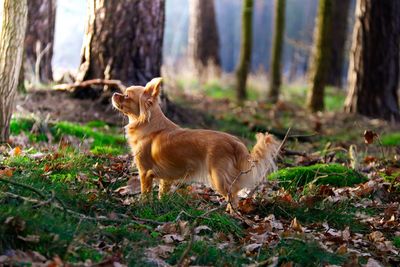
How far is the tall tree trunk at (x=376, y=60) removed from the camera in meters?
15.2

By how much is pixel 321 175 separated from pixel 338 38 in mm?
15724

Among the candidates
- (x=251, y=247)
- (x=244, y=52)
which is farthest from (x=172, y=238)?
(x=244, y=52)

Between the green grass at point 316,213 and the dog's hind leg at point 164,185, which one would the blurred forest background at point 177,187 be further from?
the dog's hind leg at point 164,185

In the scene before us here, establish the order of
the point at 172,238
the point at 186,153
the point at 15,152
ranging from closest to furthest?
1. the point at 172,238
2. the point at 186,153
3. the point at 15,152

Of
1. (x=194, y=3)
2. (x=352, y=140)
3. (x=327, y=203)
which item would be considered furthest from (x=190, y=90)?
(x=327, y=203)

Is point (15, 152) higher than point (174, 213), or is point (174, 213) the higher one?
point (15, 152)

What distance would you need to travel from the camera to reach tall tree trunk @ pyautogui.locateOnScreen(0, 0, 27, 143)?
7879 mm

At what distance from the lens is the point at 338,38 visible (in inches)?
917

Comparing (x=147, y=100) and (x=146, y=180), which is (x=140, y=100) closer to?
(x=147, y=100)

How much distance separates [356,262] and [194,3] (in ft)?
68.2

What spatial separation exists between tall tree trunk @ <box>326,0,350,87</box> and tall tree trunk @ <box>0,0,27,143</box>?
52.6 ft

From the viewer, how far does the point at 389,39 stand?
15297 millimetres

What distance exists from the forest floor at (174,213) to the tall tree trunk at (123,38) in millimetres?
1405

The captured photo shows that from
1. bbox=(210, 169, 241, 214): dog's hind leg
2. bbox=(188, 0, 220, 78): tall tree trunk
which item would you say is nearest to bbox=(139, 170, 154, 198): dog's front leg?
bbox=(210, 169, 241, 214): dog's hind leg
